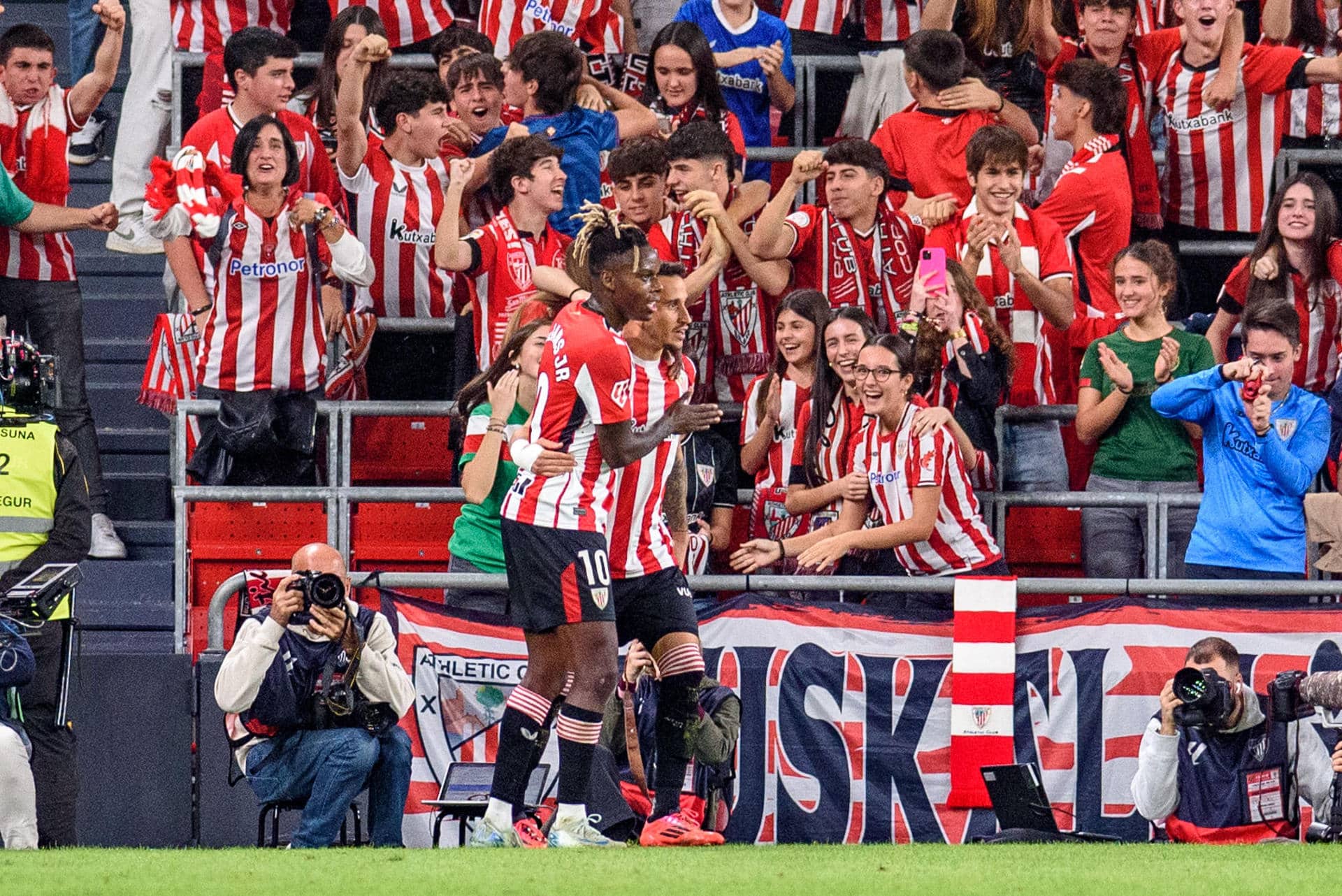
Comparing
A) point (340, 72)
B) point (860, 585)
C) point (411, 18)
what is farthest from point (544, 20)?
point (860, 585)

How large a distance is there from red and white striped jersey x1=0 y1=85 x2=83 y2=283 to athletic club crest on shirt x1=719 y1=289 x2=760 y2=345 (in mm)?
3342

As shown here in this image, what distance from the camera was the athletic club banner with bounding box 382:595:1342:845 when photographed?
26.1ft

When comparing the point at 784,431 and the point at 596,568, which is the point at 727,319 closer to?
the point at 784,431

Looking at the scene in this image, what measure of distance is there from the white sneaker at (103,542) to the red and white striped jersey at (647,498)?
425cm

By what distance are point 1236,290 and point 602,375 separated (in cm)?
436

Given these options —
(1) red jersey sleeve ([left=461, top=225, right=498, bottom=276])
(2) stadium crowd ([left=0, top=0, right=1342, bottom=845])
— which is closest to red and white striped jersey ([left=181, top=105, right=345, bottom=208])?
(2) stadium crowd ([left=0, top=0, right=1342, bottom=845])

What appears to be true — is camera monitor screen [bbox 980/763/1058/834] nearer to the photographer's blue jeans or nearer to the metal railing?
the metal railing

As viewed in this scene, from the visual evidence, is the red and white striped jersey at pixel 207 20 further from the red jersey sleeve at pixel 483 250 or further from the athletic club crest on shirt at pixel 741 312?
the athletic club crest on shirt at pixel 741 312

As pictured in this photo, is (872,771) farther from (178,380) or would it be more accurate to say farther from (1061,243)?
(178,380)

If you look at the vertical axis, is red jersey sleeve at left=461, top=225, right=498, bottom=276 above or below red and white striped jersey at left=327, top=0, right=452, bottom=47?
below

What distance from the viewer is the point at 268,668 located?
732 centimetres

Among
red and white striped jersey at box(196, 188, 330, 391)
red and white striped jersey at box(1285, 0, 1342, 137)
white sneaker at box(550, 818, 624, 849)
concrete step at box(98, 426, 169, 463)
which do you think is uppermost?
red and white striped jersey at box(1285, 0, 1342, 137)

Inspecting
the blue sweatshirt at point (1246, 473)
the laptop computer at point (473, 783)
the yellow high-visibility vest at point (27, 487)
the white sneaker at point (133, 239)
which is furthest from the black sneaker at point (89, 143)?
the blue sweatshirt at point (1246, 473)

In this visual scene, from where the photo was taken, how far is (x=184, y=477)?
30.6 ft
